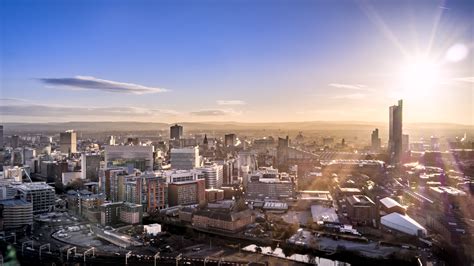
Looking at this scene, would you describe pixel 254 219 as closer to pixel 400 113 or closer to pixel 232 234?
pixel 232 234

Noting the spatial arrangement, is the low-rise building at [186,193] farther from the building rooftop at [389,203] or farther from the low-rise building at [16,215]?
the building rooftop at [389,203]

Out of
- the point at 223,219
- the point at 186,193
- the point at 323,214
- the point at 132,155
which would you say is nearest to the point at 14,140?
the point at 132,155

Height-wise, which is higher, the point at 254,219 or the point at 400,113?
the point at 400,113

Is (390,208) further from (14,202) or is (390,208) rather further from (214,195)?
(14,202)

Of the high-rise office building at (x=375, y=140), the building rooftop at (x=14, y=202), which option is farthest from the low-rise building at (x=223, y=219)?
the high-rise office building at (x=375, y=140)

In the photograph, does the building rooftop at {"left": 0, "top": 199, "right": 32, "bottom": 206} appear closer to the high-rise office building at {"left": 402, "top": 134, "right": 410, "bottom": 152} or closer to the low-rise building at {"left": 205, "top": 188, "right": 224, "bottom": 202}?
the low-rise building at {"left": 205, "top": 188, "right": 224, "bottom": 202}

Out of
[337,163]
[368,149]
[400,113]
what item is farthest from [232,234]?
[368,149]

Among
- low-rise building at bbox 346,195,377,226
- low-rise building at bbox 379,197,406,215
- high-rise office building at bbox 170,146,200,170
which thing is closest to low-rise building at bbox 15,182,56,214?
high-rise office building at bbox 170,146,200,170
